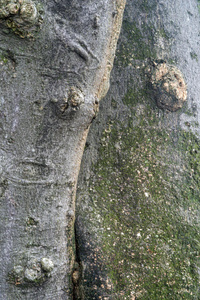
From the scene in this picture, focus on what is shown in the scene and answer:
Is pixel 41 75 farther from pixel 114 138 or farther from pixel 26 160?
pixel 114 138

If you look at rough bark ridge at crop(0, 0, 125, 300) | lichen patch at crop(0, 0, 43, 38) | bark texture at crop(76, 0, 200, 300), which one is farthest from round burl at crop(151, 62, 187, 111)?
lichen patch at crop(0, 0, 43, 38)

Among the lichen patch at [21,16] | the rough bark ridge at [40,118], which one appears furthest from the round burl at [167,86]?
the lichen patch at [21,16]

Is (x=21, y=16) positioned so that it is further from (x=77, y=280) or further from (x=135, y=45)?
(x=77, y=280)

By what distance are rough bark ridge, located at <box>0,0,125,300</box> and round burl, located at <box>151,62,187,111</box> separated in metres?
0.39

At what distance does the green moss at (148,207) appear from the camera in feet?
3.62

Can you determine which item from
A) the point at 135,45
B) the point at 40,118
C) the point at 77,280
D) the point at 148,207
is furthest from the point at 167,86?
the point at 77,280

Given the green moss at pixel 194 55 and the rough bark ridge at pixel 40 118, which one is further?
the green moss at pixel 194 55

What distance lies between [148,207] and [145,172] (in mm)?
143

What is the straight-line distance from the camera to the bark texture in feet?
3.62

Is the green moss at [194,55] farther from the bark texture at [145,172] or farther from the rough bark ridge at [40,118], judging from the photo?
the rough bark ridge at [40,118]

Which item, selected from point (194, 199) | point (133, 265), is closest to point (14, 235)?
point (133, 265)

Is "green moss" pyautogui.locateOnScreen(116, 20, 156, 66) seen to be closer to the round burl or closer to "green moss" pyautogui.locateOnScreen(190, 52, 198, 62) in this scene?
the round burl

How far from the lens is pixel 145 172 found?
4.13ft

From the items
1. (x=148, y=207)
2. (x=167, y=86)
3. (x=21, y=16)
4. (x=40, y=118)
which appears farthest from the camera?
(x=167, y=86)
